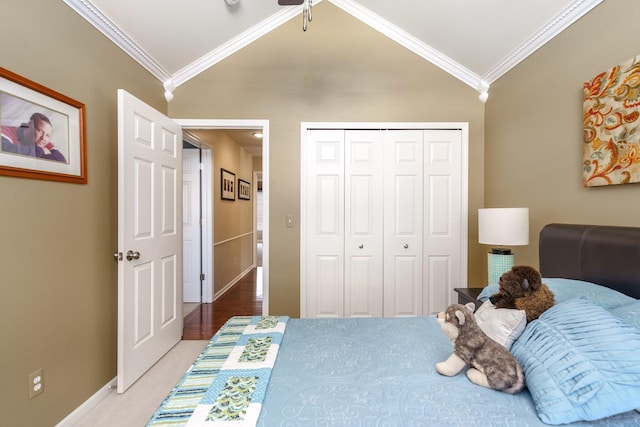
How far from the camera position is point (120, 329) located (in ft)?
6.40

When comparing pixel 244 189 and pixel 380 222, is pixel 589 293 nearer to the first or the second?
pixel 380 222

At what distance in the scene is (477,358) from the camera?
111 cm

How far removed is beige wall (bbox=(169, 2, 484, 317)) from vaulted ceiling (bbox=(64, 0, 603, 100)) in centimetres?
10

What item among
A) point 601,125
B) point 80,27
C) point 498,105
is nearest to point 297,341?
point 601,125

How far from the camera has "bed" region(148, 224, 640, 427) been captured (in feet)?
2.96

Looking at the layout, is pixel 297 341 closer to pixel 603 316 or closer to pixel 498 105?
pixel 603 316

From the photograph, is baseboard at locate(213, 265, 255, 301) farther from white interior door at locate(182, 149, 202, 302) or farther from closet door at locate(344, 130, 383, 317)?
closet door at locate(344, 130, 383, 317)

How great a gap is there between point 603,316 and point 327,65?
2.81 metres

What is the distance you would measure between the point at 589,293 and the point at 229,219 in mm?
4479

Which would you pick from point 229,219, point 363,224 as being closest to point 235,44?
point 363,224

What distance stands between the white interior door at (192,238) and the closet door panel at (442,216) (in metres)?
2.98

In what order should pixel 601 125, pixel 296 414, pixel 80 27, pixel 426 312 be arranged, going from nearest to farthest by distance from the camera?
pixel 296 414
pixel 601 125
pixel 80 27
pixel 426 312

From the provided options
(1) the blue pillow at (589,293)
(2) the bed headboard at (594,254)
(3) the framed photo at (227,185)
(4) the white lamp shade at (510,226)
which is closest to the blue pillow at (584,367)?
(1) the blue pillow at (589,293)

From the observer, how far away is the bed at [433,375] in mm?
901
